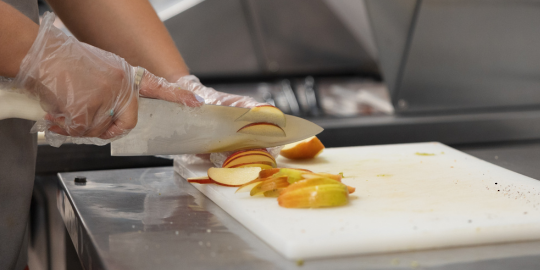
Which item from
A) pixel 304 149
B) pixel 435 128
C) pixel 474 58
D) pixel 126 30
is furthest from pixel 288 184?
pixel 474 58

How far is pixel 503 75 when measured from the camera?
170 cm

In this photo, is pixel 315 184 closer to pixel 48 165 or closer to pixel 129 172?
pixel 129 172

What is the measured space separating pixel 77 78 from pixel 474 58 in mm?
1314

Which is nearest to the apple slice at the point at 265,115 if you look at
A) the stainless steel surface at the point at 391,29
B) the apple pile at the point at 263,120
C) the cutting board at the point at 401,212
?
the apple pile at the point at 263,120

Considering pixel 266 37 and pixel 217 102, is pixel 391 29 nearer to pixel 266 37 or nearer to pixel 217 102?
pixel 217 102

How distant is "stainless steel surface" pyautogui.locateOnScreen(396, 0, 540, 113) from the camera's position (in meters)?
1.61

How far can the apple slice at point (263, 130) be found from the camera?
103 centimetres

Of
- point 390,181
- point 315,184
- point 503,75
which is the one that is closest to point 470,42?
point 503,75

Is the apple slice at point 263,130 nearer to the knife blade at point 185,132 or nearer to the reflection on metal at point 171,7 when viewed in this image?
the knife blade at point 185,132

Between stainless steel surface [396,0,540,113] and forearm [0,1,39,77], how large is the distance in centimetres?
118

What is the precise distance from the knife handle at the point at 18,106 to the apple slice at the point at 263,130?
377 millimetres

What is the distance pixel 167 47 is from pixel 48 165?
16.0 inches

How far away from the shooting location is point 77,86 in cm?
77

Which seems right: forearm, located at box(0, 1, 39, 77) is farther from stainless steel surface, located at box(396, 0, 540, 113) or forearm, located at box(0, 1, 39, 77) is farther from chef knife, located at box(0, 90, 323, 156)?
stainless steel surface, located at box(396, 0, 540, 113)
